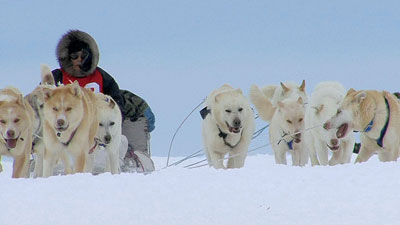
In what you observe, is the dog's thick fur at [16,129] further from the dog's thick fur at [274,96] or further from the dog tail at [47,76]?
the dog's thick fur at [274,96]

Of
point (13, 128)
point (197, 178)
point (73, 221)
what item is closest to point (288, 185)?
point (197, 178)

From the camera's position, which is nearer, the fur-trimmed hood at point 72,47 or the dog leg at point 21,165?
the dog leg at point 21,165

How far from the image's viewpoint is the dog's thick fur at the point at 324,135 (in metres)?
7.64

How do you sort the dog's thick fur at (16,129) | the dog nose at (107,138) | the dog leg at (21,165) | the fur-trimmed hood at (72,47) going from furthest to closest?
the fur-trimmed hood at (72,47), the dog nose at (107,138), the dog leg at (21,165), the dog's thick fur at (16,129)

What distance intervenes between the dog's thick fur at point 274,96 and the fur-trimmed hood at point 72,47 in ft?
6.45

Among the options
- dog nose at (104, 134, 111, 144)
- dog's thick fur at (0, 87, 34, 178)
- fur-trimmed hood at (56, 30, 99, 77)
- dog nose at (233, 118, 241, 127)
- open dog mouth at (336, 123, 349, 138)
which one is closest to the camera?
dog's thick fur at (0, 87, 34, 178)

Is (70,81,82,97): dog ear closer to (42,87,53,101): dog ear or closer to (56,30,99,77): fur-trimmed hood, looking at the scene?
(42,87,53,101): dog ear

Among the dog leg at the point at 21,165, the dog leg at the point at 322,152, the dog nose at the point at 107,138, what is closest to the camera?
the dog leg at the point at 21,165

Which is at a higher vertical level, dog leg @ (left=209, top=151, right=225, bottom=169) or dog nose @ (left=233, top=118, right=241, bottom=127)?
dog nose @ (left=233, top=118, right=241, bottom=127)

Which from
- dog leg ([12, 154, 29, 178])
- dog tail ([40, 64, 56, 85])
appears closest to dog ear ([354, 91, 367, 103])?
dog tail ([40, 64, 56, 85])

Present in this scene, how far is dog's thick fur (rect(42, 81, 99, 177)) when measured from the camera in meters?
6.48

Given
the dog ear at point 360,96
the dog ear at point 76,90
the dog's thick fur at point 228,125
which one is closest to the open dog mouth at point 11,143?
the dog ear at point 76,90

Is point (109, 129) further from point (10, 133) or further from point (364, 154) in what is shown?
point (364, 154)

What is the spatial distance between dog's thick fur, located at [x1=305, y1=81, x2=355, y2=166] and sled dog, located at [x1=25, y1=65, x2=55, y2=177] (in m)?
2.43
